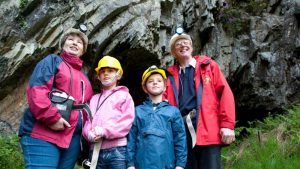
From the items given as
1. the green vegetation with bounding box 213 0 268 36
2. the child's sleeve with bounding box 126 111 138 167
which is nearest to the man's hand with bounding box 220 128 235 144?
the child's sleeve with bounding box 126 111 138 167

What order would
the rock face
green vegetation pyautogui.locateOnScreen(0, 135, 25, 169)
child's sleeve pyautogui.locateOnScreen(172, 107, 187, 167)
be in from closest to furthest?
child's sleeve pyautogui.locateOnScreen(172, 107, 187, 167), green vegetation pyautogui.locateOnScreen(0, 135, 25, 169), the rock face

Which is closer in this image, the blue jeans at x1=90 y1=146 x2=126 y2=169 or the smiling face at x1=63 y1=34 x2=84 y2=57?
the blue jeans at x1=90 y1=146 x2=126 y2=169

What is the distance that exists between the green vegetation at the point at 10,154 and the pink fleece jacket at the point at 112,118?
252 cm

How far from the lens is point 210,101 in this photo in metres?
5.00

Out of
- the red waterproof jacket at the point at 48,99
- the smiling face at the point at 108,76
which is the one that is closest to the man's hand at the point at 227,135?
the smiling face at the point at 108,76

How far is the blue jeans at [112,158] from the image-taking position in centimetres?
Result: 454

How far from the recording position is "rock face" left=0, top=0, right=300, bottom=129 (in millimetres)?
7105

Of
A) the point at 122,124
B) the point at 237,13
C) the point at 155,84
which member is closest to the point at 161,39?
the point at 155,84

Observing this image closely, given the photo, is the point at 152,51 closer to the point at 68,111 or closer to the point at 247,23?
the point at 68,111

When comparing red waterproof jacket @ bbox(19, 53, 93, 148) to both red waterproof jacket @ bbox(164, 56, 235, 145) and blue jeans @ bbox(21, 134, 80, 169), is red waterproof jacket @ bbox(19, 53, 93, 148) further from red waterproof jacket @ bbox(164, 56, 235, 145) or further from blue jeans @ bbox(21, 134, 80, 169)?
red waterproof jacket @ bbox(164, 56, 235, 145)

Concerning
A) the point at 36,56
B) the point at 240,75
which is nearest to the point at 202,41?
the point at 240,75

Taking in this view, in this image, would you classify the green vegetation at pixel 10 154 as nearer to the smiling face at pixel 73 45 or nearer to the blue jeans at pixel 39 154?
the blue jeans at pixel 39 154

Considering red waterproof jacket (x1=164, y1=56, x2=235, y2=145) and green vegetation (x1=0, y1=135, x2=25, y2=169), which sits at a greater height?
red waterproof jacket (x1=164, y1=56, x2=235, y2=145)

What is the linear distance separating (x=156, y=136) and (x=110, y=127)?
58 centimetres
